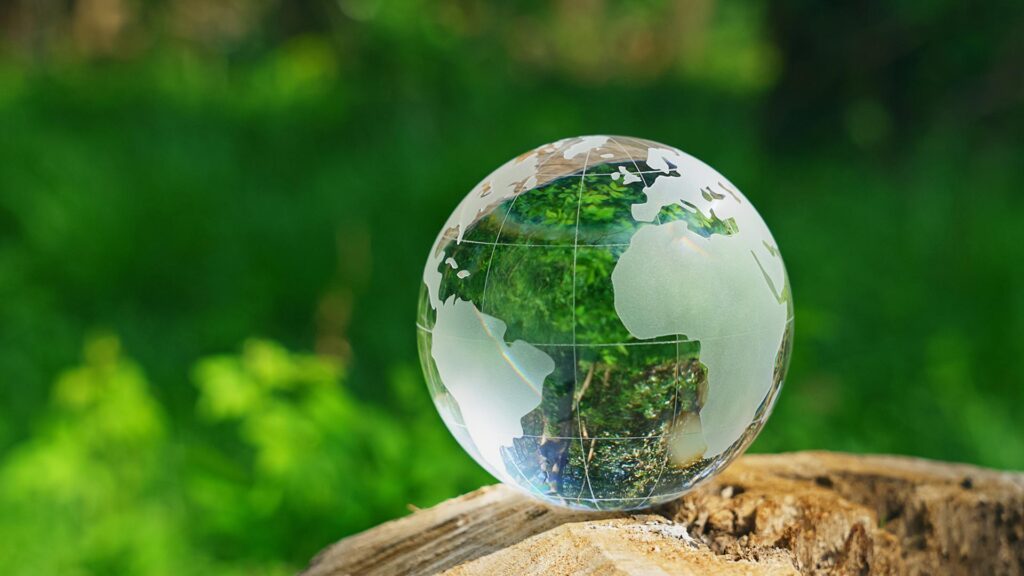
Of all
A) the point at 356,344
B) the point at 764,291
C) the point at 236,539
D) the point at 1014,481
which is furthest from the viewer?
the point at 356,344

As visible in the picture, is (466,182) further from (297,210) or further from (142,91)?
(142,91)

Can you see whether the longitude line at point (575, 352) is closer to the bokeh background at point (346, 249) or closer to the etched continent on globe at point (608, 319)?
the etched continent on globe at point (608, 319)

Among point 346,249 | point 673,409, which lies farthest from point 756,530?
point 346,249

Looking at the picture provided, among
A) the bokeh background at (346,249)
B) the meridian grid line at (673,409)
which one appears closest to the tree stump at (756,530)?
the meridian grid line at (673,409)

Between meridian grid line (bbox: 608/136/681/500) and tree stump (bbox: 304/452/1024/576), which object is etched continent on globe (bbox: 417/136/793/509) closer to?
meridian grid line (bbox: 608/136/681/500)

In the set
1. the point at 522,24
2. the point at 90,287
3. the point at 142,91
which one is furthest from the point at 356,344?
the point at 522,24

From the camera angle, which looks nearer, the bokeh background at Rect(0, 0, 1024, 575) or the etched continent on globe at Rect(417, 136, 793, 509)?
the etched continent on globe at Rect(417, 136, 793, 509)

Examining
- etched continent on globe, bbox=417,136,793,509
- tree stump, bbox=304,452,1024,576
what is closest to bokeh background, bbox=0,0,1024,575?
tree stump, bbox=304,452,1024,576
